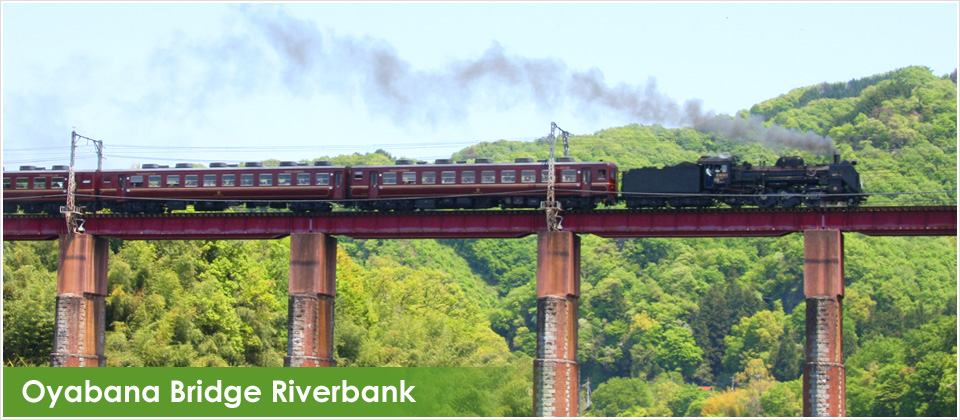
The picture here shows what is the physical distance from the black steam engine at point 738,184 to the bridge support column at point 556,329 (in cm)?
470

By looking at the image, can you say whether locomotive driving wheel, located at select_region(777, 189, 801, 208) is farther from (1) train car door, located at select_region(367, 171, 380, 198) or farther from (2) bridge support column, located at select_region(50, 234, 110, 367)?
(2) bridge support column, located at select_region(50, 234, 110, 367)

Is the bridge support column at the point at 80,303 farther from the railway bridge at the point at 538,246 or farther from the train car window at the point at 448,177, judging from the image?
the train car window at the point at 448,177

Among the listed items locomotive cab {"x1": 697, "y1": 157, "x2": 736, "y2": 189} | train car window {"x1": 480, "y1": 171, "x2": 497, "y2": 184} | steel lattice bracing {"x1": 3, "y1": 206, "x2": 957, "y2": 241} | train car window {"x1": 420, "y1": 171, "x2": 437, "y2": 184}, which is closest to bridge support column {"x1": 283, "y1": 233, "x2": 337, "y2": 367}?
steel lattice bracing {"x1": 3, "y1": 206, "x2": 957, "y2": 241}

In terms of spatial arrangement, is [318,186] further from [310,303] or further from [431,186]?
[310,303]

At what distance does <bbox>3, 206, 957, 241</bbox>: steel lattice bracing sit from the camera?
65812 mm

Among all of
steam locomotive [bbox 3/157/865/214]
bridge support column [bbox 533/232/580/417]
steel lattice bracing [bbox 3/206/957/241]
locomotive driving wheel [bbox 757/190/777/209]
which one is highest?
steam locomotive [bbox 3/157/865/214]

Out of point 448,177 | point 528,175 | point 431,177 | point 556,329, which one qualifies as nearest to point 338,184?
point 431,177

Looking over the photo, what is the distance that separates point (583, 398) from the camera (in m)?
195

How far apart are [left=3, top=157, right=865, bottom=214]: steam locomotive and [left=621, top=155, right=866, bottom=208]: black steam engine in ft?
0.17

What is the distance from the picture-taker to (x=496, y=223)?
70.1 metres

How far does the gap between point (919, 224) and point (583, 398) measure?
13240 cm

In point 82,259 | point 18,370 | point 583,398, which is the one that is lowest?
point 583,398

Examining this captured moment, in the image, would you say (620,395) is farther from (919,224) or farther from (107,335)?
(919,224)

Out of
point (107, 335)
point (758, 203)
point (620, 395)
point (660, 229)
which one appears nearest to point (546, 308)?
point (660, 229)
